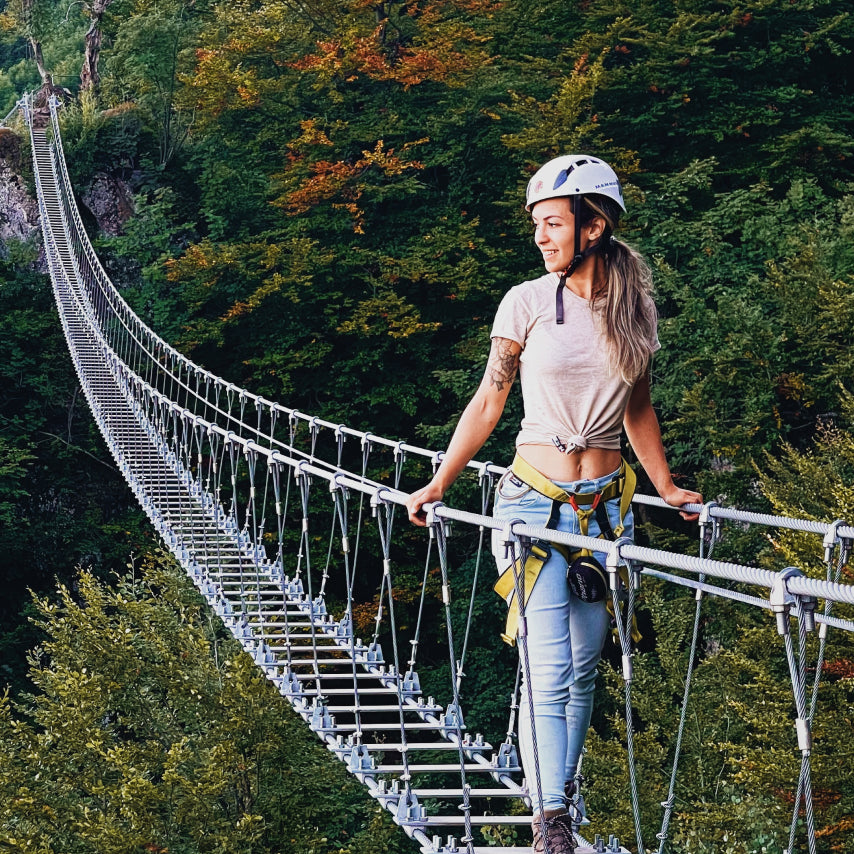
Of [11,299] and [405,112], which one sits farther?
[11,299]

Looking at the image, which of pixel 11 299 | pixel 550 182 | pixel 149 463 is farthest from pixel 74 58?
pixel 550 182

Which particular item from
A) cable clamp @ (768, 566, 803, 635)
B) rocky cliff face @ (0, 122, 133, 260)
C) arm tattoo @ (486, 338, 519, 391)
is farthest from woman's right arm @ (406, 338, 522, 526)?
rocky cliff face @ (0, 122, 133, 260)

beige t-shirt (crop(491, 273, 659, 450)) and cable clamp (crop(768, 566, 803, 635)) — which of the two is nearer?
cable clamp (crop(768, 566, 803, 635))

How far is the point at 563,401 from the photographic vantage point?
1.98m

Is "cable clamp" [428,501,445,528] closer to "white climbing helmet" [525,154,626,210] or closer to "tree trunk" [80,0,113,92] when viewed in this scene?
"white climbing helmet" [525,154,626,210]

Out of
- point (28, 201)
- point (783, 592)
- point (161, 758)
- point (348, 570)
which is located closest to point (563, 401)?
point (783, 592)

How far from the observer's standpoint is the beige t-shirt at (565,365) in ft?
6.44

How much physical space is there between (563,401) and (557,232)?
262 mm

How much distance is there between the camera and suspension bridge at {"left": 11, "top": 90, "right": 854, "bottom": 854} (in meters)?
1.95

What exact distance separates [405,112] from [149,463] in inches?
209

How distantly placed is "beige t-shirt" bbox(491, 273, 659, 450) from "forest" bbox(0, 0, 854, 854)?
435cm

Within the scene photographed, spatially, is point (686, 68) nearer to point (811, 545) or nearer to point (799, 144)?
point (799, 144)

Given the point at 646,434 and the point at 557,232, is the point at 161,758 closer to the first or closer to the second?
the point at 646,434

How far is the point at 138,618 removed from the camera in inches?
426
